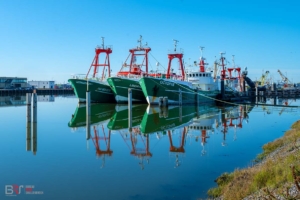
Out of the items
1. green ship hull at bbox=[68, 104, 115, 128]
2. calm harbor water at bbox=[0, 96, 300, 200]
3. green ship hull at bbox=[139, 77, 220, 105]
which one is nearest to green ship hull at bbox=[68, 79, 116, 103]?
green ship hull at bbox=[139, 77, 220, 105]

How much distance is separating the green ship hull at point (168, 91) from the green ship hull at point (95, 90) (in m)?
8.46

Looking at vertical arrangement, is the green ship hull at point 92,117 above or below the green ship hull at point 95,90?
below

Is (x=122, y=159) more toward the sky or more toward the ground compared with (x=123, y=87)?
more toward the ground

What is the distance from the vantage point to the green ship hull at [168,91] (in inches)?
1438

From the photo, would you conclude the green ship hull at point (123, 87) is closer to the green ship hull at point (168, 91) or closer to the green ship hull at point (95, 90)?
the green ship hull at point (95, 90)

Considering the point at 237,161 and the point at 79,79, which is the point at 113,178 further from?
the point at 79,79

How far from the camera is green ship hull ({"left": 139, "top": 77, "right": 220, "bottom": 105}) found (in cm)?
3653

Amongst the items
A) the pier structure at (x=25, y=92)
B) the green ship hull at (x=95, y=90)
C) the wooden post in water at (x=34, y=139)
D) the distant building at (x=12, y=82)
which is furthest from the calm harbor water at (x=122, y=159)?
the distant building at (x=12, y=82)

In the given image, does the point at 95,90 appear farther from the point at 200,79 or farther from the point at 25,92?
the point at 25,92

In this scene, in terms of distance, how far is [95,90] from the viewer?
42.8 meters

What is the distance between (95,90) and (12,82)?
54.2 m

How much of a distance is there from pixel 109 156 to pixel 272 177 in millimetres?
7456

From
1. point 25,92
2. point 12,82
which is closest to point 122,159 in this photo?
point 25,92

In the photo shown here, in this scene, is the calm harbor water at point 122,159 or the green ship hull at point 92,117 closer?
the calm harbor water at point 122,159
